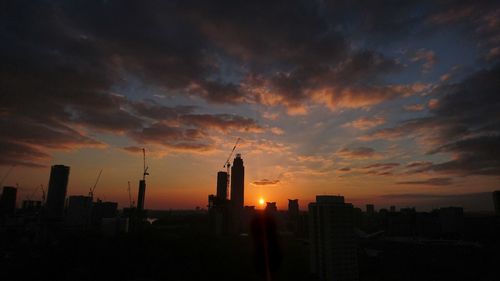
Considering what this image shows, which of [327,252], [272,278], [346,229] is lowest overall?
[272,278]

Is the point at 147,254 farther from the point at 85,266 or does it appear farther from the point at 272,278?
the point at 272,278

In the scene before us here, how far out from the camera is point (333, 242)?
144 meters

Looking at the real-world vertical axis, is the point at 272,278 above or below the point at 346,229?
below

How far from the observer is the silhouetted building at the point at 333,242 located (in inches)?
5581

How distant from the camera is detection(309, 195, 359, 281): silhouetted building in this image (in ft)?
465

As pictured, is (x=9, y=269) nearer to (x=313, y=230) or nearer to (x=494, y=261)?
(x=313, y=230)

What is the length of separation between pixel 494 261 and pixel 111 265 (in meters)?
212

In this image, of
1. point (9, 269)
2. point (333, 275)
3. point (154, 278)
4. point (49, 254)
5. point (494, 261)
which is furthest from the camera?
point (494, 261)

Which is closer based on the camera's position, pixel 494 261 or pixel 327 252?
pixel 327 252

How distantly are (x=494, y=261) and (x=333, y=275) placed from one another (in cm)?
12381

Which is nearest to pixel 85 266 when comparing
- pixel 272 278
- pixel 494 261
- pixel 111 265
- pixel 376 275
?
pixel 111 265

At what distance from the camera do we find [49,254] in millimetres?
185750

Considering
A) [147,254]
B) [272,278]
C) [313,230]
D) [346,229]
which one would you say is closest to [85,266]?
[147,254]

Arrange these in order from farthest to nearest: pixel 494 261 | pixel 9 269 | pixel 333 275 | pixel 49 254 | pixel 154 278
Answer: pixel 494 261
pixel 49 254
pixel 9 269
pixel 154 278
pixel 333 275
